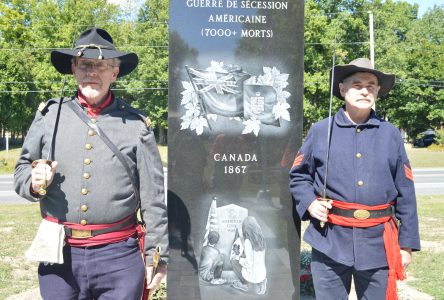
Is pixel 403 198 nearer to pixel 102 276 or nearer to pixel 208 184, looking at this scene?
pixel 208 184

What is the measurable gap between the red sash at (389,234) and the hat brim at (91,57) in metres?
1.50

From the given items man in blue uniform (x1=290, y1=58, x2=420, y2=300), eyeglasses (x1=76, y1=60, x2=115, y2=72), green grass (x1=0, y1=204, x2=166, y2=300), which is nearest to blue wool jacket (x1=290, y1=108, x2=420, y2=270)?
man in blue uniform (x1=290, y1=58, x2=420, y2=300)

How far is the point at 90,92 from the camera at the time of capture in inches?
112

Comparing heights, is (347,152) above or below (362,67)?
below

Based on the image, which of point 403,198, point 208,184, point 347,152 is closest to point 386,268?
point 403,198

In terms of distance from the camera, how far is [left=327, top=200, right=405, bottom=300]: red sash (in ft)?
10.3

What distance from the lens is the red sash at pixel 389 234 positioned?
314 cm

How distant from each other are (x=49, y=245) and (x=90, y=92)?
833 millimetres

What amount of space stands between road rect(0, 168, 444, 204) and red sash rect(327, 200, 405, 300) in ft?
34.5

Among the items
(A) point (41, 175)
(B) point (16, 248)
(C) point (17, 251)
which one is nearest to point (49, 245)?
(A) point (41, 175)

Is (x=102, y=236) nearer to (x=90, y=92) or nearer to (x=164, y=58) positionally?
(x=90, y=92)

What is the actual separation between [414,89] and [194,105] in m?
39.4

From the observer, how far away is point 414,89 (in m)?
40.2

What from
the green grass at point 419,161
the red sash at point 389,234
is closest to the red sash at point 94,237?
the red sash at point 389,234
